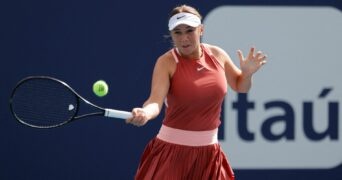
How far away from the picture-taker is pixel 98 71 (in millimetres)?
5523

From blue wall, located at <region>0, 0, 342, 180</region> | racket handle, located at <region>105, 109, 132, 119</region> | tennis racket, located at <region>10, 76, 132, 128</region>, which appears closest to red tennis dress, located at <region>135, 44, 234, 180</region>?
racket handle, located at <region>105, 109, 132, 119</region>

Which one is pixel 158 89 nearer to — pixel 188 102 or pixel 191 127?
pixel 188 102

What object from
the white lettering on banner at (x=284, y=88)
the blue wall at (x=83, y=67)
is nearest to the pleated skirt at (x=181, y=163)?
the blue wall at (x=83, y=67)

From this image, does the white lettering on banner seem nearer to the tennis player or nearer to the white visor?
the tennis player

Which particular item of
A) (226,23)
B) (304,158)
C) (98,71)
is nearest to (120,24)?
(98,71)

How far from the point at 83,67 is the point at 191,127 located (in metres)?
1.54

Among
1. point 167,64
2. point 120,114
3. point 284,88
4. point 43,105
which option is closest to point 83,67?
point 43,105

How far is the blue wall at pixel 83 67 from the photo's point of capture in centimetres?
548

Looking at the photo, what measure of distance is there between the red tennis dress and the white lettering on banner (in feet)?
4.53

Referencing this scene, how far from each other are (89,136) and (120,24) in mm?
740

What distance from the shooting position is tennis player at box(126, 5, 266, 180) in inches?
160

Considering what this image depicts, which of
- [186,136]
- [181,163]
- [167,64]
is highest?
[167,64]

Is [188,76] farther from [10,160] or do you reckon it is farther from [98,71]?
[10,160]

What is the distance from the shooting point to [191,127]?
415 centimetres
